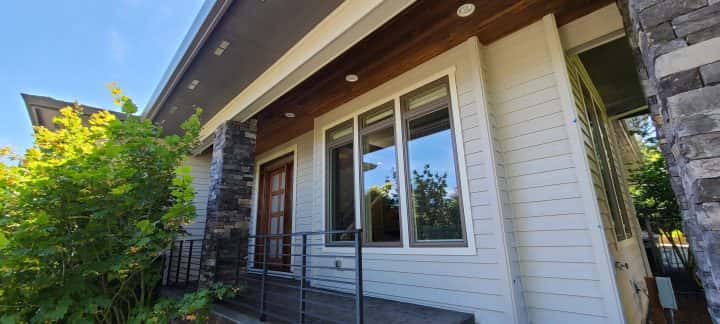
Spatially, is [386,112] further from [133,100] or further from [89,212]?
[89,212]

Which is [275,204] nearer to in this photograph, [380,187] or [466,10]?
[380,187]

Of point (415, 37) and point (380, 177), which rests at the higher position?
point (415, 37)

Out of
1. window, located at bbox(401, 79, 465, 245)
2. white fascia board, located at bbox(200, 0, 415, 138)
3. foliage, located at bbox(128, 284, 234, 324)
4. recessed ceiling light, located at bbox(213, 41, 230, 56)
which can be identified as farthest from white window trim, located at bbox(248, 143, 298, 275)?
window, located at bbox(401, 79, 465, 245)

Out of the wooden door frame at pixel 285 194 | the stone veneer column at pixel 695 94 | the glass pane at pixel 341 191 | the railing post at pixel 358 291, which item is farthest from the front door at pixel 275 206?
the stone veneer column at pixel 695 94

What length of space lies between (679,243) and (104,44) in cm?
1321

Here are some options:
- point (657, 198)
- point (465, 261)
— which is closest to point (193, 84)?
point (465, 261)

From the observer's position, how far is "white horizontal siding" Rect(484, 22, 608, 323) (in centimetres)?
232

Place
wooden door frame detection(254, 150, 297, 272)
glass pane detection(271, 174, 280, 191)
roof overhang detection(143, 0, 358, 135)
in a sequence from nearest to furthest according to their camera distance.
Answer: roof overhang detection(143, 0, 358, 135)
wooden door frame detection(254, 150, 297, 272)
glass pane detection(271, 174, 280, 191)

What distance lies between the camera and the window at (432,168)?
302 cm

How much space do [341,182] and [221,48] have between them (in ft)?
7.59

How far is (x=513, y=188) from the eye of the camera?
2736 millimetres

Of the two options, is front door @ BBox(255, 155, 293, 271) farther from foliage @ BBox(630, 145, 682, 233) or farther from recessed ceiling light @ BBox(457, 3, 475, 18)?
foliage @ BBox(630, 145, 682, 233)

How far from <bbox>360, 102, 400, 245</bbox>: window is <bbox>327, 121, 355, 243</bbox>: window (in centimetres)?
32

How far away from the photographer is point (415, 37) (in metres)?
3.03
